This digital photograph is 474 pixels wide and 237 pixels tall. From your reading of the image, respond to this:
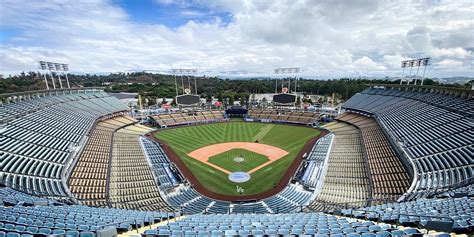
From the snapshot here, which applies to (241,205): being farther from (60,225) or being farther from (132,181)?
(60,225)

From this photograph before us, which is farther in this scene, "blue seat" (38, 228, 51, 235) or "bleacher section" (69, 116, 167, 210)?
"bleacher section" (69, 116, 167, 210)

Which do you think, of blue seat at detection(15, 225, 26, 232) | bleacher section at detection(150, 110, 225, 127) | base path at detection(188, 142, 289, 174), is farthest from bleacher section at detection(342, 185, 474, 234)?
bleacher section at detection(150, 110, 225, 127)

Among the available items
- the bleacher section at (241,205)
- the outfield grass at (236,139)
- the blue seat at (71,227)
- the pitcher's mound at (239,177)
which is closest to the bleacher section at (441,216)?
the bleacher section at (241,205)

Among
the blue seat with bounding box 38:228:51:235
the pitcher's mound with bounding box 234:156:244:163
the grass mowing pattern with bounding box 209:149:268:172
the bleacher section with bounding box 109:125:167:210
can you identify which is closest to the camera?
the blue seat with bounding box 38:228:51:235

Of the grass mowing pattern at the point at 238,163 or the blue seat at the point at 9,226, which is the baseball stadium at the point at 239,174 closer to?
the blue seat at the point at 9,226

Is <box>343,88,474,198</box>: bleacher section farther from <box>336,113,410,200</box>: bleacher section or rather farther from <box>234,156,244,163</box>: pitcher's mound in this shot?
<box>234,156,244,163</box>: pitcher's mound

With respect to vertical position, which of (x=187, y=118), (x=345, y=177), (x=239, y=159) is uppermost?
(x=187, y=118)

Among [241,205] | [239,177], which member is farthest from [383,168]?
[239,177]
